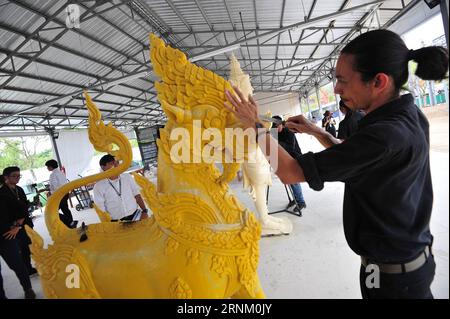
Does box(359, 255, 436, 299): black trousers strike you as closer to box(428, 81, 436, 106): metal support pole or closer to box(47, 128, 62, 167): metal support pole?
box(428, 81, 436, 106): metal support pole

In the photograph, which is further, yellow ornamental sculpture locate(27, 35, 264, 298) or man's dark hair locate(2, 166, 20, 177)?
man's dark hair locate(2, 166, 20, 177)

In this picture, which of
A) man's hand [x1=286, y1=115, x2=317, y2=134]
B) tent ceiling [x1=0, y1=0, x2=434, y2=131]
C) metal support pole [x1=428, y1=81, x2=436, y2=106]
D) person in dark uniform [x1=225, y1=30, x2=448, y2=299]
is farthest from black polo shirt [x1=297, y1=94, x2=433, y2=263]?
tent ceiling [x1=0, y1=0, x2=434, y2=131]

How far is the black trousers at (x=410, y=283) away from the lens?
857mm

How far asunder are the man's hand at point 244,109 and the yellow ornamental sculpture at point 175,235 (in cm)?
9

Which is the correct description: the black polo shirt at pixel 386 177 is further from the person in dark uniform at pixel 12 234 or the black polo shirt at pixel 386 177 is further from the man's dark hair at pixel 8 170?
the man's dark hair at pixel 8 170

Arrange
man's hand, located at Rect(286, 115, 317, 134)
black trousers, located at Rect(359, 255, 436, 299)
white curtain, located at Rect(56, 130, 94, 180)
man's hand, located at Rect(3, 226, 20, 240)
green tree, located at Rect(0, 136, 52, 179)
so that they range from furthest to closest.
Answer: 1. white curtain, located at Rect(56, 130, 94, 180)
2. green tree, located at Rect(0, 136, 52, 179)
3. man's hand, located at Rect(3, 226, 20, 240)
4. man's hand, located at Rect(286, 115, 317, 134)
5. black trousers, located at Rect(359, 255, 436, 299)

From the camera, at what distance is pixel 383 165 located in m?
0.75

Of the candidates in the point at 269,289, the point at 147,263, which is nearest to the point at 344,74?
the point at 147,263

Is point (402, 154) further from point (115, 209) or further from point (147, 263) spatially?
point (115, 209)

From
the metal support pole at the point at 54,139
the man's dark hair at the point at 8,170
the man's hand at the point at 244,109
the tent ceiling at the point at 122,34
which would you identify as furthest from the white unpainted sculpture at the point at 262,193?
the metal support pole at the point at 54,139

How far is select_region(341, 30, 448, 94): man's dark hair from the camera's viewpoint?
0.76 meters

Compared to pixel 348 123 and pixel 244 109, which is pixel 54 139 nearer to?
pixel 348 123

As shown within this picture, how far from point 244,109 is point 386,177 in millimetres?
458

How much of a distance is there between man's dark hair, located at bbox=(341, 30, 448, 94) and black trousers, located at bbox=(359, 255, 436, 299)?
0.56 meters
